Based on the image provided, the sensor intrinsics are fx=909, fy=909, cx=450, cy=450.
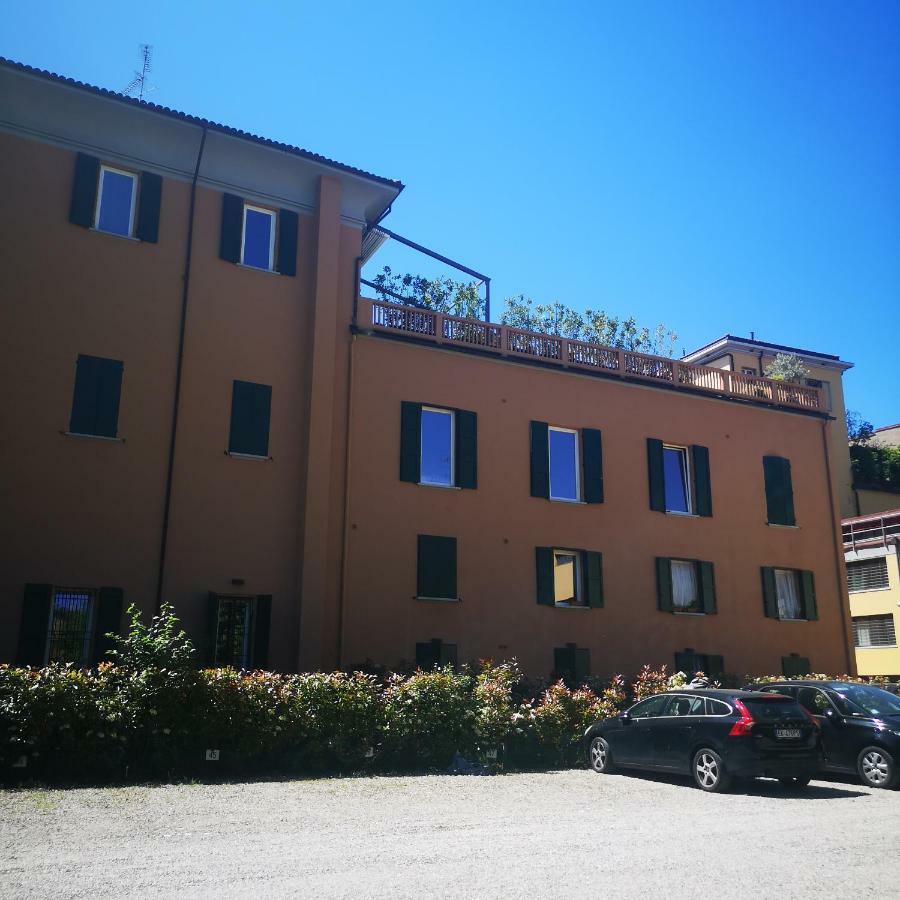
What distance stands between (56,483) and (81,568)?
160cm

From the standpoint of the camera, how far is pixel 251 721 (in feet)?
41.2

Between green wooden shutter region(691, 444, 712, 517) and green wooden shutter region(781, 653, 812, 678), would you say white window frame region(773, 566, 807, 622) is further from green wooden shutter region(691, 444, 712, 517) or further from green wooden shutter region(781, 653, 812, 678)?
green wooden shutter region(691, 444, 712, 517)

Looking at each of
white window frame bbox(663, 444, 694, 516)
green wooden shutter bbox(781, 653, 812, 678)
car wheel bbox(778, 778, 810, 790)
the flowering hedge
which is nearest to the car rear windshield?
car wheel bbox(778, 778, 810, 790)

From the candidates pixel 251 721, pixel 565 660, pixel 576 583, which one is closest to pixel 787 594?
pixel 576 583

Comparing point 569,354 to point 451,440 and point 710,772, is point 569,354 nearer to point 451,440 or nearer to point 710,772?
point 451,440

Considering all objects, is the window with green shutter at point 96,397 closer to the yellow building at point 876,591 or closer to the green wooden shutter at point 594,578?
the green wooden shutter at point 594,578

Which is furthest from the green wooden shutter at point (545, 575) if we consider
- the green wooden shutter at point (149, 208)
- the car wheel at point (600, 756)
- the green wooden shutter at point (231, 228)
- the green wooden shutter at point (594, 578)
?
the green wooden shutter at point (149, 208)

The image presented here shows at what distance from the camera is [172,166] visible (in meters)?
18.8

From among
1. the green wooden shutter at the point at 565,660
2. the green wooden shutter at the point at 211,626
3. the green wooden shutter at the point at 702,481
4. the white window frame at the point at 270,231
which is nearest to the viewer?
the green wooden shutter at the point at 211,626

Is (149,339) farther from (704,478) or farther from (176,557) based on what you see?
(704,478)

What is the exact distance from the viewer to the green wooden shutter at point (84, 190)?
17.6m

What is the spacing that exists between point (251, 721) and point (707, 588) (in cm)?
1384

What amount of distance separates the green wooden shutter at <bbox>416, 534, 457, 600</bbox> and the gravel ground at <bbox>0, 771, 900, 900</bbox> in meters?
6.95

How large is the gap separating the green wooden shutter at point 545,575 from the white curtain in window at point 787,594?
742 centimetres
